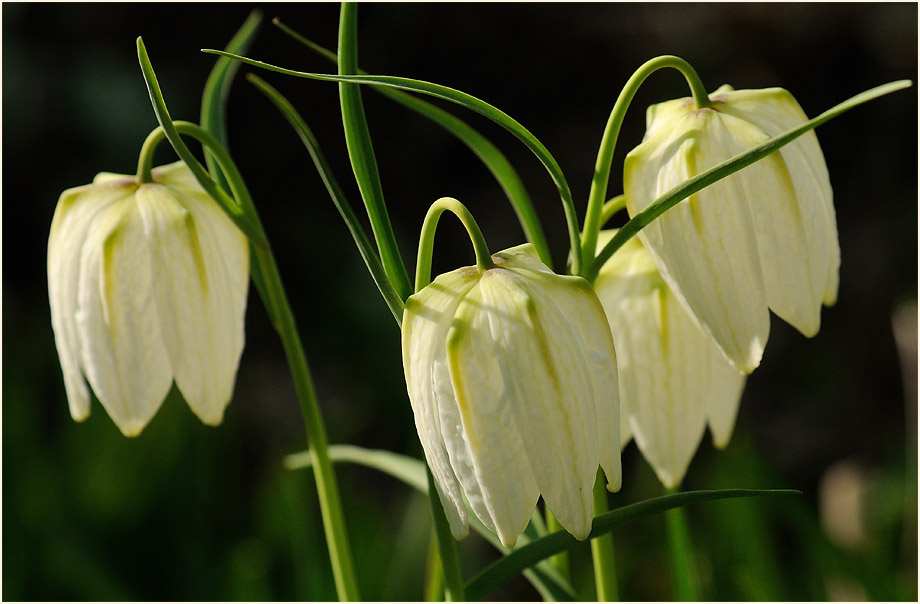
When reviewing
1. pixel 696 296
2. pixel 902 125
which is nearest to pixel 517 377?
pixel 696 296

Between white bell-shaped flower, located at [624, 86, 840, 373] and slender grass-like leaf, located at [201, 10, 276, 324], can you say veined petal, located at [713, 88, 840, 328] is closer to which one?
white bell-shaped flower, located at [624, 86, 840, 373]

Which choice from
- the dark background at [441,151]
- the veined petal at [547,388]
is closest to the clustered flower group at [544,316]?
the veined petal at [547,388]

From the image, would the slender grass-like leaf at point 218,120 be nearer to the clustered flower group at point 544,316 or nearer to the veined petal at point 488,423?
the clustered flower group at point 544,316

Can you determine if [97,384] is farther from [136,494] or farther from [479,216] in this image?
[479,216]

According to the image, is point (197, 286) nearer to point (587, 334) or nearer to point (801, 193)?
point (587, 334)

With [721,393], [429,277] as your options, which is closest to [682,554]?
[721,393]

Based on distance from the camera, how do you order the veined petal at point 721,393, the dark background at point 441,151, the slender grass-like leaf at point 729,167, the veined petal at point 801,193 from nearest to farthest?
1. the slender grass-like leaf at point 729,167
2. the veined petal at point 801,193
3. the veined petal at point 721,393
4. the dark background at point 441,151

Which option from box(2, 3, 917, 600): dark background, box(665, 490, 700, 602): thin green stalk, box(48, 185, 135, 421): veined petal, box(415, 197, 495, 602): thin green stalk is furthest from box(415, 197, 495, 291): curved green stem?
box(2, 3, 917, 600): dark background

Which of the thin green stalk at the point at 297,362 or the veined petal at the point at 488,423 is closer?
the veined petal at the point at 488,423
